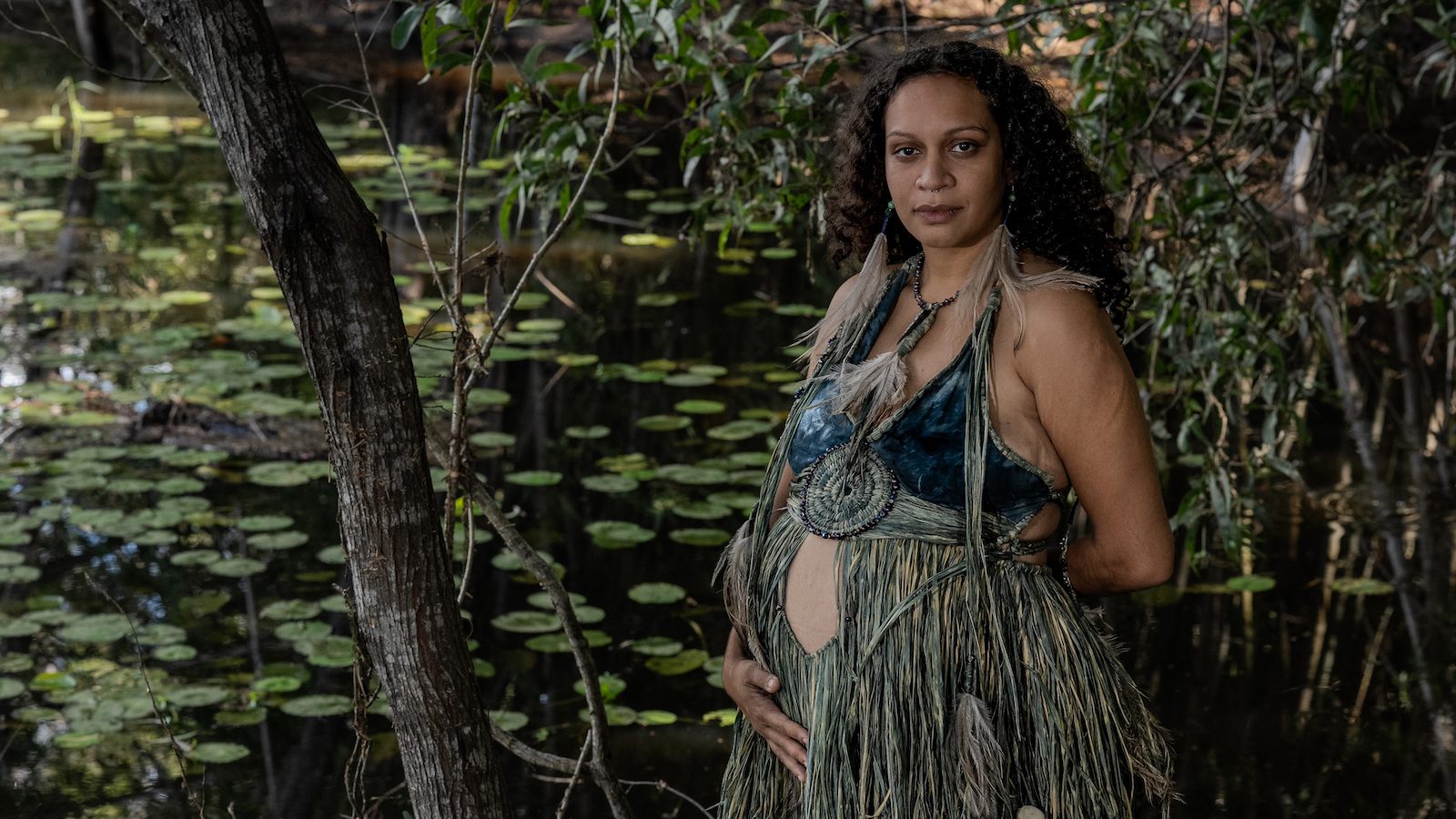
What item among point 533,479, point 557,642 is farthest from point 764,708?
point 533,479

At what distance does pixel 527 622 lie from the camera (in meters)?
3.09

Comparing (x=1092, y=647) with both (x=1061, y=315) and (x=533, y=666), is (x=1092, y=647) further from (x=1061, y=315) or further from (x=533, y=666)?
(x=533, y=666)

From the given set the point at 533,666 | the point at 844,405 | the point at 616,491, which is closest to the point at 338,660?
the point at 533,666

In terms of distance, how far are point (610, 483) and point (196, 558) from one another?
44.2 inches

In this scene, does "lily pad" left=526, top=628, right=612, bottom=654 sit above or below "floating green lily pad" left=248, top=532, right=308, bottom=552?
below

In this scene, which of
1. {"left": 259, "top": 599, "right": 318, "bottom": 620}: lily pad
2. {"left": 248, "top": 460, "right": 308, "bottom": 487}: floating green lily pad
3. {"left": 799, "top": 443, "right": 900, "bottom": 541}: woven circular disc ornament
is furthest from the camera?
{"left": 248, "top": 460, "right": 308, "bottom": 487}: floating green lily pad

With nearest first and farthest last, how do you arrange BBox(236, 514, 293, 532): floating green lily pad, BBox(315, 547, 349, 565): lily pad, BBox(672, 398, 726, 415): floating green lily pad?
BBox(315, 547, 349, 565): lily pad
BBox(236, 514, 293, 532): floating green lily pad
BBox(672, 398, 726, 415): floating green lily pad

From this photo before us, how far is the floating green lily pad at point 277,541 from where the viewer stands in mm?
3326

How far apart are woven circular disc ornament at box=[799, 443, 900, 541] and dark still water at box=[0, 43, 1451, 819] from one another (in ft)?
2.54

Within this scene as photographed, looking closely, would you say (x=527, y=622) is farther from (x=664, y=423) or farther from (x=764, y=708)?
(x=764, y=708)

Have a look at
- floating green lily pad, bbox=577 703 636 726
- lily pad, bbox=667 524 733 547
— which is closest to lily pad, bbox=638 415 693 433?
lily pad, bbox=667 524 733 547

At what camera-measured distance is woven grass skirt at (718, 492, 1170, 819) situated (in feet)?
4.26

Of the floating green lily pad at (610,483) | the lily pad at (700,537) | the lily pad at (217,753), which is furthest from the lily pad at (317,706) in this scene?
the floating green lily pad at (610,483)

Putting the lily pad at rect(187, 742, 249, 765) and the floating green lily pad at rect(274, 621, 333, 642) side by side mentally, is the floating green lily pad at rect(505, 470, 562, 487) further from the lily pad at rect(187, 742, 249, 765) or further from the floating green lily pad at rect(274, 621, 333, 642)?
the lily pad at rect(187, 742, 249, 765)
